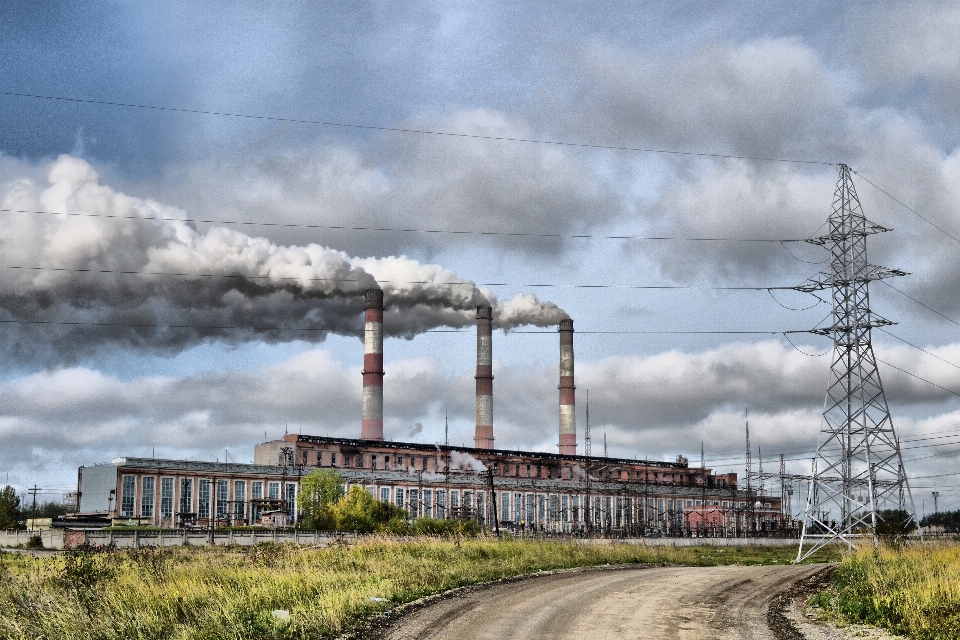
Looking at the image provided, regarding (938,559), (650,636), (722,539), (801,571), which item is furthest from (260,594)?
(722,539)

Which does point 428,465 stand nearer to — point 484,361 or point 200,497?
point 484,361

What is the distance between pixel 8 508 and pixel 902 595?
79418 millimetres

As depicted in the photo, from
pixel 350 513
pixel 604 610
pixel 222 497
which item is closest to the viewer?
pixel 604 610

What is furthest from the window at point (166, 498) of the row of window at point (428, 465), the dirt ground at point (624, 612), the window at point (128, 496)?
the dirt ground at point (624, 612)

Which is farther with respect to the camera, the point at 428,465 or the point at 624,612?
the point at 428,465

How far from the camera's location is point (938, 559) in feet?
71.6

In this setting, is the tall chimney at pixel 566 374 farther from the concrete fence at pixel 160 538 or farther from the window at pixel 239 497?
the concrete fence at pixel 160 538

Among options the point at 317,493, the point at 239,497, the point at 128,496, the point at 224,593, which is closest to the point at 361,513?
the point at 317,493

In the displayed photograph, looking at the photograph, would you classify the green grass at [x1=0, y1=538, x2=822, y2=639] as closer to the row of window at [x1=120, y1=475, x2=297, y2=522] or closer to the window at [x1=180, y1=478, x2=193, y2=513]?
the row of window at [x1=120, y1=475, x2=297, y2=522]

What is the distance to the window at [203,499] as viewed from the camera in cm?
7612

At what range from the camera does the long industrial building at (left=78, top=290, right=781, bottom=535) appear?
246 feet

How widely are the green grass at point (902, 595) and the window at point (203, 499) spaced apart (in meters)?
63.5

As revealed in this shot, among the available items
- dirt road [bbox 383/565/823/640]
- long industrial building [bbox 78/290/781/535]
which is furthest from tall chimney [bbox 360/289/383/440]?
dirt road [bbox 383/565/823/640]

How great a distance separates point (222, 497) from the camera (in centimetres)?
7812
